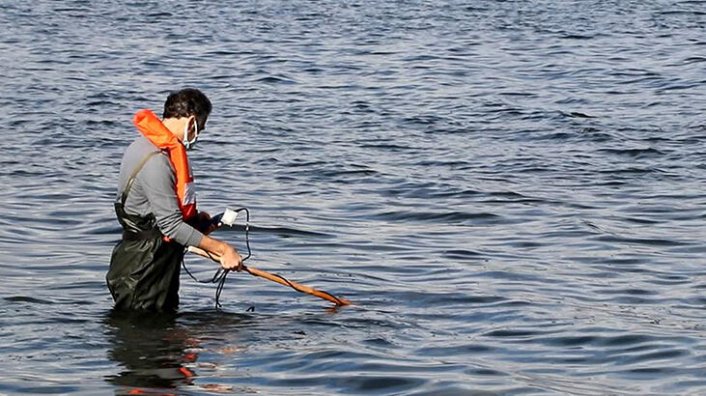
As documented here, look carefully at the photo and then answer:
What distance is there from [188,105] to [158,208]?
0.63m

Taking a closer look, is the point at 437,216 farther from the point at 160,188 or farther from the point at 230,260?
the point at 160,188

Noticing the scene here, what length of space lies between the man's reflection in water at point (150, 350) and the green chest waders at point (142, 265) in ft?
0.33

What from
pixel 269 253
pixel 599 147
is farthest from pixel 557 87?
pixel 269 253

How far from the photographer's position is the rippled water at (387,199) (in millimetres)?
8719

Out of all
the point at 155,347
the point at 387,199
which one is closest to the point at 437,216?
the point at 387,199

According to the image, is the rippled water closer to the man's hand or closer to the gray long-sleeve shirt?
the man's hand

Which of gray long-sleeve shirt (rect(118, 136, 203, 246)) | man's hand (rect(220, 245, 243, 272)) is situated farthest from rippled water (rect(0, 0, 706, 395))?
gray long-sleeve shirt (rect(118, 136, 203, 246))

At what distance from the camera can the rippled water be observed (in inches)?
343

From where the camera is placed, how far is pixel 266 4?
31125mm

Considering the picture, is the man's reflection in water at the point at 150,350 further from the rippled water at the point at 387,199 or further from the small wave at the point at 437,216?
the small wave at the point at 437,216

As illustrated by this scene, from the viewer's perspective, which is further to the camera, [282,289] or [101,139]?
[101,139]

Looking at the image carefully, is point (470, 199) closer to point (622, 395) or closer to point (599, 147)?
point (599, 147)

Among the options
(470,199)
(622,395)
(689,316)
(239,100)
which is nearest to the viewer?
(622,395)

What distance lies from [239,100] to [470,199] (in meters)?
6.97
